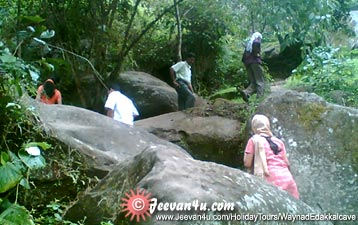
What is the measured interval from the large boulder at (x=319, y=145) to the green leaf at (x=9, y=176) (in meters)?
3.64

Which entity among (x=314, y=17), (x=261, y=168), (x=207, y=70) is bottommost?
(x=207, y=70)

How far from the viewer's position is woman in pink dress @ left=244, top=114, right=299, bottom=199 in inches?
184

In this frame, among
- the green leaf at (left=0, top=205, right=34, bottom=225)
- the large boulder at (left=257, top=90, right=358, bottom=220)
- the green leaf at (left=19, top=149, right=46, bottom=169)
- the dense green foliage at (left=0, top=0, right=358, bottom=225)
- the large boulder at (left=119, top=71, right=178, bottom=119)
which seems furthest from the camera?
the large boulder at (left=119, top=71, right=178, bottom=119)

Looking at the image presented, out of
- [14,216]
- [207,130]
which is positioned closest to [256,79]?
[207,130]

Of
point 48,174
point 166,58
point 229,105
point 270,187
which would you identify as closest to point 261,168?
point 270,187

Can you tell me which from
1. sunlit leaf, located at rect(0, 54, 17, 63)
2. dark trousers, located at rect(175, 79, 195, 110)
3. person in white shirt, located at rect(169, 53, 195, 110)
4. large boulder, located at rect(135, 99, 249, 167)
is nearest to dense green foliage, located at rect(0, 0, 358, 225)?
sunlit leaf, located at rect(0, 54, 17, 63)

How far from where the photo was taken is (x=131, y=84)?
12.4 meters

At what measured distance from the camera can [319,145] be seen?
6.70m

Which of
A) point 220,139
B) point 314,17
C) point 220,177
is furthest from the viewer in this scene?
point 220,139

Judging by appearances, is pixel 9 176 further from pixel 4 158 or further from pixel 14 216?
pixel 14 216

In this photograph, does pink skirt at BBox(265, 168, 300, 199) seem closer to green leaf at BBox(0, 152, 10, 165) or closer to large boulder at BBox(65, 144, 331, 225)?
large boulder at BBox(65, 144, 331, 225)

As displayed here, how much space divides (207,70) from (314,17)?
955 cm

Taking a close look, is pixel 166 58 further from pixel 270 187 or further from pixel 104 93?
pixel 270 187

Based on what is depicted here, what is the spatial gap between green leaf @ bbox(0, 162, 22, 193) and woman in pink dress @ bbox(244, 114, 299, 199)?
79.3 inches
